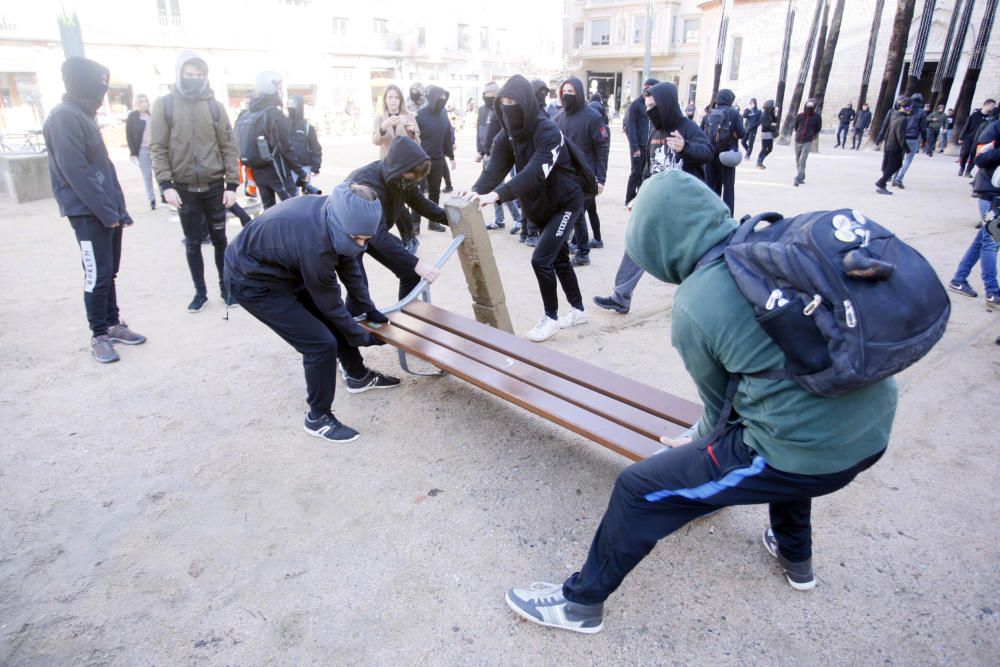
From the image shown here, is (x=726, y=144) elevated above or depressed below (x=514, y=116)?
below

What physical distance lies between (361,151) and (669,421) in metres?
17.0

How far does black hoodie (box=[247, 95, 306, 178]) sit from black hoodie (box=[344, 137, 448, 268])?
9.30 ft

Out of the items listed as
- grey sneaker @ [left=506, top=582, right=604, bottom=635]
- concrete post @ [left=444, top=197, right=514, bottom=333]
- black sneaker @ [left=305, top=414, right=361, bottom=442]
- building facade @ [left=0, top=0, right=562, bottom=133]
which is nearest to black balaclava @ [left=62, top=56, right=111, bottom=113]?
concrete post @ [left=444, top=197, right=514, bottom=333]

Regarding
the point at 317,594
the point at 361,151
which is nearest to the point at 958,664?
the point at 317,594

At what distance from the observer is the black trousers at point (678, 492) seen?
5.41 ft

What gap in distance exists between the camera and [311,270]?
2752mm

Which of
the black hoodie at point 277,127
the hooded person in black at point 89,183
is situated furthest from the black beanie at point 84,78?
the black hoodie at point 277,127

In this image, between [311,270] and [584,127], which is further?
[584,127]

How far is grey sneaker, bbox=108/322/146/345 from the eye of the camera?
436cm

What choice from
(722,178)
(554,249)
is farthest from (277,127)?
(722,178)

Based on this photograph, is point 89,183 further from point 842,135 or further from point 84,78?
point 842,135

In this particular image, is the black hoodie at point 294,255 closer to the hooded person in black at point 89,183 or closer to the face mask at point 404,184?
the face mask at point 404,184

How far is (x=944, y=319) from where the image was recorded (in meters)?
1.37

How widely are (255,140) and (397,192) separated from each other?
3017 millimetres
